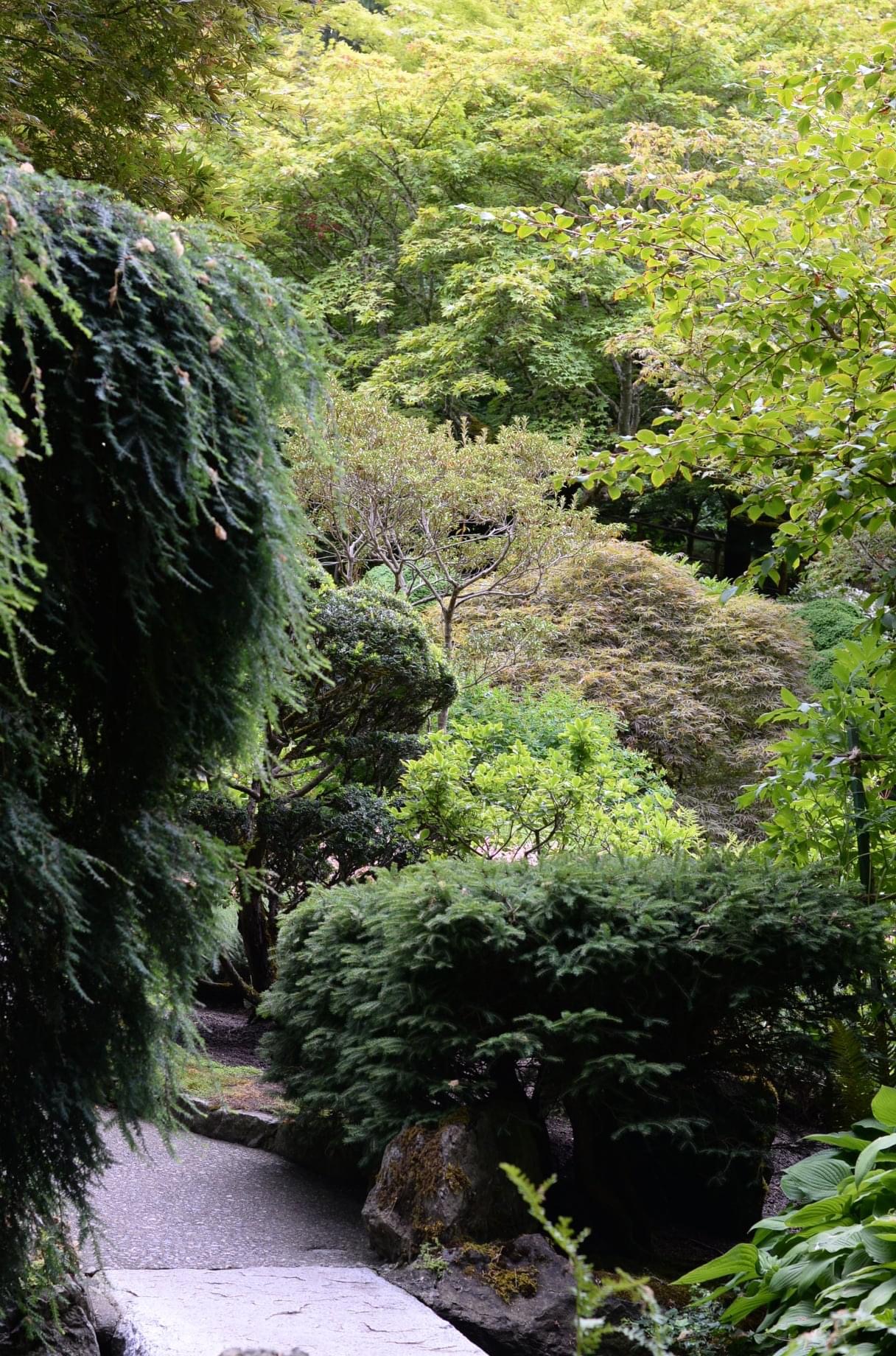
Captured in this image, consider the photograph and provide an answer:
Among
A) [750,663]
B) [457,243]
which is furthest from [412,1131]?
[457,243]

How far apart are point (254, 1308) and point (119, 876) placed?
4.86ft

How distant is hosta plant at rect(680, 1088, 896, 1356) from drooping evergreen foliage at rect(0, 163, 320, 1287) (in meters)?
1.47

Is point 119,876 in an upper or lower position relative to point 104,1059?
upper

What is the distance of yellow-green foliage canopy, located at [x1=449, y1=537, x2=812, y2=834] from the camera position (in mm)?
10625

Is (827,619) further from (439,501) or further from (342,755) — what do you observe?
(342,755)

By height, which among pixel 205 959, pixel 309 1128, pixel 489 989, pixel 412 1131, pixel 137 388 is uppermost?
pixel 137 388

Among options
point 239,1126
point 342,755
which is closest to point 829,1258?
point 239,1126

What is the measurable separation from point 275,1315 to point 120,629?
6.03ft

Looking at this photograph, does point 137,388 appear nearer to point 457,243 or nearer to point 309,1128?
point 309,1128

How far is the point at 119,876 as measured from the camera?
2125mm

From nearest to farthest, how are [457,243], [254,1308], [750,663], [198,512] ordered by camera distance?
1. [198,512]
2. [254,1308]
3. [750,663]
4. [457,243]

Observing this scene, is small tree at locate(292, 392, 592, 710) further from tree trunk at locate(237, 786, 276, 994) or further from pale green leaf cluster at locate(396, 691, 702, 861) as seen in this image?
pale green leaf cluster at locate(396, 691, 702, 861)

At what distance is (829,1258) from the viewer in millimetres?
2596

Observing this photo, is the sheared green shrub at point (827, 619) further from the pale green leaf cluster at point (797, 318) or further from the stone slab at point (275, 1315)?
the stone slab at point (275, 1315)
